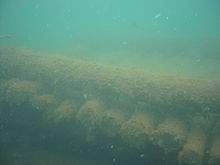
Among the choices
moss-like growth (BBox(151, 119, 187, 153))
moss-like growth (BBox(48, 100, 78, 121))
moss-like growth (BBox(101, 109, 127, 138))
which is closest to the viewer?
moss-like growth (BBox(151, 119, 187, 153))

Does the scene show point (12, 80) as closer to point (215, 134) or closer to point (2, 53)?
point (2, 53)

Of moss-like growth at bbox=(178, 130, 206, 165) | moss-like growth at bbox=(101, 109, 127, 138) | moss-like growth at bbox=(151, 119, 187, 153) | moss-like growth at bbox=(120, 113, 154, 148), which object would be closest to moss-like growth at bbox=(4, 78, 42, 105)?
moss-like growth at bbox=(101, 109, 127, 138)

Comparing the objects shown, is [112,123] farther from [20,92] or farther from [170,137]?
[20,92]

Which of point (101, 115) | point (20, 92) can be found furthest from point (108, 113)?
point (20, 92)

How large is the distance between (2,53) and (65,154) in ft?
19.4

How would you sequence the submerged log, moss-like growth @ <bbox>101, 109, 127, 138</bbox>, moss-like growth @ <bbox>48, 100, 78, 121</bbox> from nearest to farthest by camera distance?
1. moss-like growth @ <bbox>101, 109, 127, 138</bbox>
2. the submerged log
3. moss-like growth @ <bbox>48, 100, 78, 121</bbox>

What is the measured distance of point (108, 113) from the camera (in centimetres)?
734

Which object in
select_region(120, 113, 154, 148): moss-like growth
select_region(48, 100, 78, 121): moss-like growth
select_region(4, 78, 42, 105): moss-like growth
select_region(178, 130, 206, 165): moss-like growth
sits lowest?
select_region(178, 130, 206, 165): moss-like growth

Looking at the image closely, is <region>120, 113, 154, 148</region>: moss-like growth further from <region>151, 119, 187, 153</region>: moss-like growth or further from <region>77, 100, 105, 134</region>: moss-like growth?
<region>77, 100, 105, 134</region>: moss-like growth

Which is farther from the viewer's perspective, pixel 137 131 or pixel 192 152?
pixel 137 131

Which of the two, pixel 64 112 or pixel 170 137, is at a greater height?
pixel 64 112

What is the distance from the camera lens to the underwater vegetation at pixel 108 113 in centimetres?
638

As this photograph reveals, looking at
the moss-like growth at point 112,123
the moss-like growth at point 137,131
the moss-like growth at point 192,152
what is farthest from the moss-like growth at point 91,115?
the moss-like growth at point 192,152

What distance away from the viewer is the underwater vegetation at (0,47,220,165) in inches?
251
